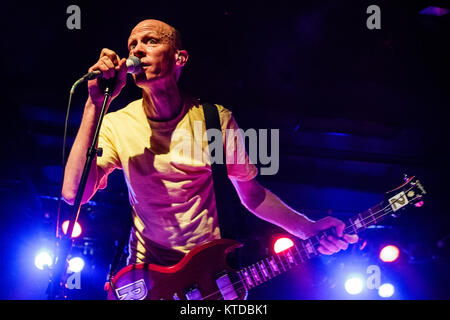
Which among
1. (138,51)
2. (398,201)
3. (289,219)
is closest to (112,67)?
(138,51)

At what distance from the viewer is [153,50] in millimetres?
2197

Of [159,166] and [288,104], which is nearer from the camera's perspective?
[159,166]

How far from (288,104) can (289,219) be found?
5.46 feet

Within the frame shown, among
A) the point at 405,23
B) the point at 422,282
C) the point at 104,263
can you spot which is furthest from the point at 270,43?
the point at 422,282

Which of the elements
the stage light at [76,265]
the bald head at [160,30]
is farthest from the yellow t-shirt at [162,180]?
the stage light at [76,265]

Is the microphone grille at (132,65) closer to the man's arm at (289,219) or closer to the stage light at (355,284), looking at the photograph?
the man's arm at (289,219)

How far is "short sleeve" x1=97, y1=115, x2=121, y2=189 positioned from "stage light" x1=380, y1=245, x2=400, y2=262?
410 cm

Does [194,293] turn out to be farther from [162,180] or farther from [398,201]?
[398,201]

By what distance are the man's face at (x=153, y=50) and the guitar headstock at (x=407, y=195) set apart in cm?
177

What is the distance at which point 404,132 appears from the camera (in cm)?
421

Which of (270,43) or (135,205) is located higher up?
(270,43)

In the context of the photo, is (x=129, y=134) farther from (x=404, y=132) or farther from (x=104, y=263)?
Result: (x=404, y=132)

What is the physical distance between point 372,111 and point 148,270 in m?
3.00
